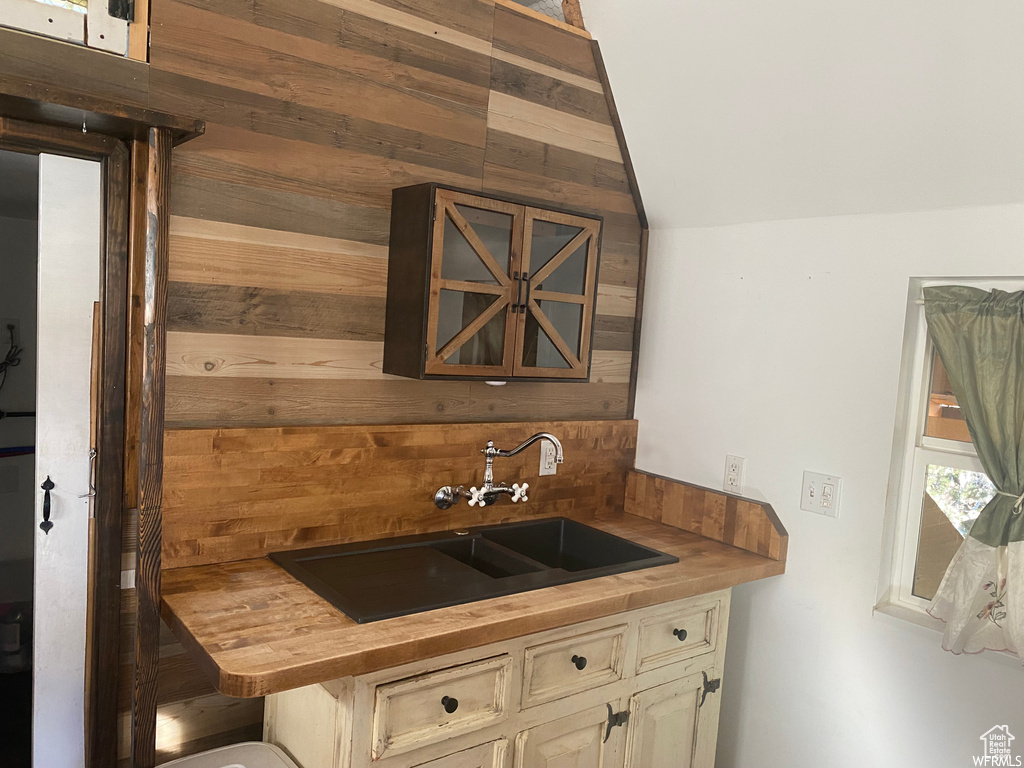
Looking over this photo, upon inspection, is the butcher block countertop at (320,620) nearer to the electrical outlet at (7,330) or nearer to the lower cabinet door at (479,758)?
the lower cabinet door at (479,758)

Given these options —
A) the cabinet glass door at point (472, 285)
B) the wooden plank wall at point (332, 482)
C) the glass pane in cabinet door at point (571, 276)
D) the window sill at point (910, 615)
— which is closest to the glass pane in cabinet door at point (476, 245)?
the cabinet glass door at point (472, 285)

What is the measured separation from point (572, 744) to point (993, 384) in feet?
4.67

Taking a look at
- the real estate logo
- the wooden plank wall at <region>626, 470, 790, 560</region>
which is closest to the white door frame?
the wooden plank wall at <region>626, 470, 790, 560</region>

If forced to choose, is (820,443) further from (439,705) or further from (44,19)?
(44,19)

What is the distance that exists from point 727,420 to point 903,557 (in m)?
0.67

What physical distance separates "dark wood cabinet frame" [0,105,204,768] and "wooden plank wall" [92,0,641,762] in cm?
9

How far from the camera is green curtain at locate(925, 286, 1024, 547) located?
1953mm

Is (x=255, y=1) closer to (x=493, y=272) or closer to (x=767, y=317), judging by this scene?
(x=493, y=272)

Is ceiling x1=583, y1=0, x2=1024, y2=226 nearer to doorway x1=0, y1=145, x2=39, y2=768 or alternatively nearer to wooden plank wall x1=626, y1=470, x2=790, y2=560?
wooden plank wall x1=626, y1=470, x2=790, y2=560

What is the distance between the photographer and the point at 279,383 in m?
2.06

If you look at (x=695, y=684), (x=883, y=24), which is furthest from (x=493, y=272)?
(x=695, y=684)

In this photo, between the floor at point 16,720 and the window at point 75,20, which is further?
the floor at point 16,720

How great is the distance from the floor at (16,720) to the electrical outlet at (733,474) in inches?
87.9

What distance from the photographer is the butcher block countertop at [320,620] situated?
1445 mm
